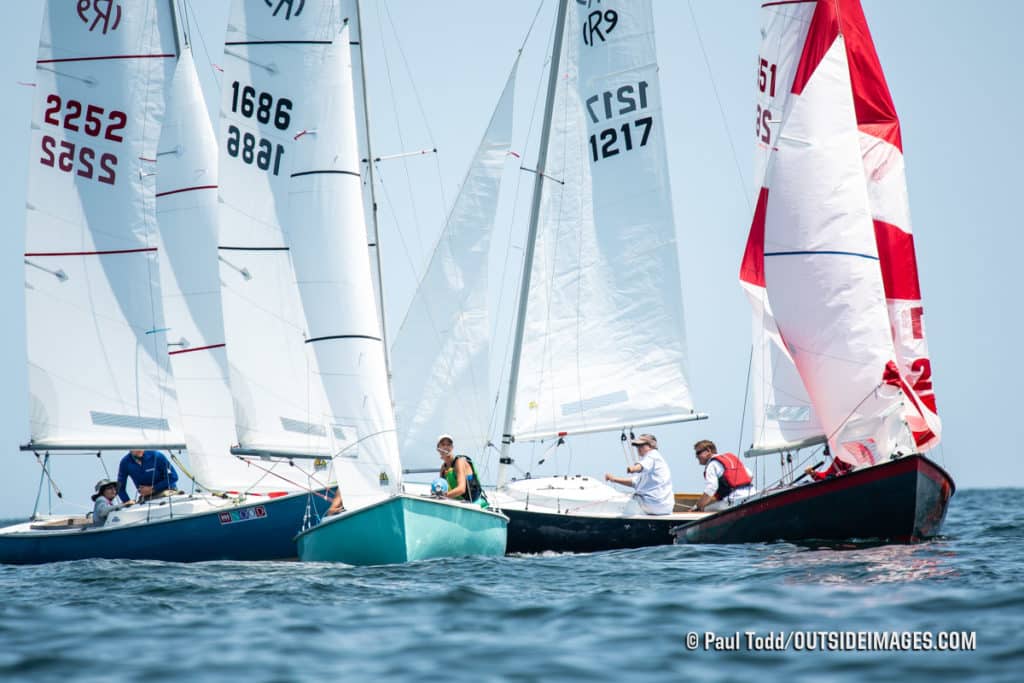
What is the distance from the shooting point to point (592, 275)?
18719mm

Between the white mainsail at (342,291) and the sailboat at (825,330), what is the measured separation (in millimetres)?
4209

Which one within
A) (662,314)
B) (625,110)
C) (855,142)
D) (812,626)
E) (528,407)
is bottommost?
(812,626)

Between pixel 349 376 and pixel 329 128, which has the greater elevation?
pixel 329 128

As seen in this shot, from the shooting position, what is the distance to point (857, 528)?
1402 centimetres

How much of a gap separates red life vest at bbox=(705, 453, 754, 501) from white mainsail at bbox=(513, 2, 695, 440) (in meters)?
1.80

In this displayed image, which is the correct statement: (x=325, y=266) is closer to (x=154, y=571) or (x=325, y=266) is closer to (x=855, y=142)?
(x=154, y=571)

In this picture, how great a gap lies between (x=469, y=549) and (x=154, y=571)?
11.8 feet

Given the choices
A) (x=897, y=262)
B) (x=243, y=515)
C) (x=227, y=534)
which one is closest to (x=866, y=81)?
(x=897, y=262)

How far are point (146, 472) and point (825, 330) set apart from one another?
10.0 metres

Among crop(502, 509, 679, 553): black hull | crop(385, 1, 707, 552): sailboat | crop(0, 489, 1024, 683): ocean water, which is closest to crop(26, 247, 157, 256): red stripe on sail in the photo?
crop(385, 1, 707, 552): sailboat

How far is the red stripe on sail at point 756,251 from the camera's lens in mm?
17047

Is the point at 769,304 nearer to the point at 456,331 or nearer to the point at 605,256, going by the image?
the point at 605,256

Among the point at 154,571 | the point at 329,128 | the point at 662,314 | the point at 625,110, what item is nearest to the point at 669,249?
the point at 662,314

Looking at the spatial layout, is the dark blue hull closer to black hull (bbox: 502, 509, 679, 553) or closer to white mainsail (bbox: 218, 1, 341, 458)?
white mainsail (bbox: 218, 1, 341, 458)
